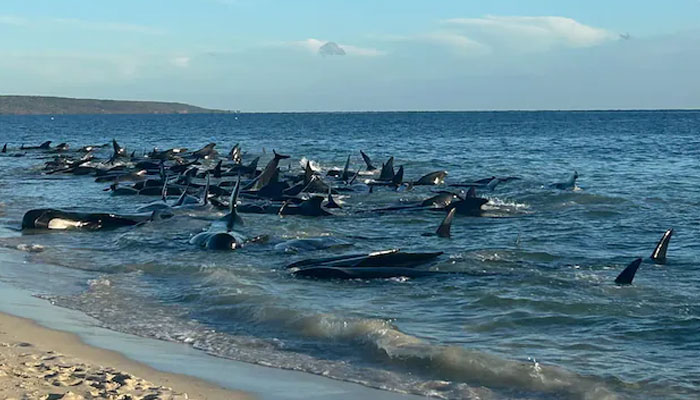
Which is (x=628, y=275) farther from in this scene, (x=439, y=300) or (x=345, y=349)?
(x=345, y=349)

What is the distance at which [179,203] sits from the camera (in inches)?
840

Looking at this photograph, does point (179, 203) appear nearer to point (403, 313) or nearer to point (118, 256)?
point (118, 256)

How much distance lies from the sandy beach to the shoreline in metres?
0.03

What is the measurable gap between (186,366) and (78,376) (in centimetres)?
111

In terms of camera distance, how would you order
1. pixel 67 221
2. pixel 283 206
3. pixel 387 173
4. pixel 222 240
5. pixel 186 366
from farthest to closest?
pixel 387 173, pixel 283 206, pixel 67 221, pixel 222 240, pixel 186 366

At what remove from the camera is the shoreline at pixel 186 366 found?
7.70 meters

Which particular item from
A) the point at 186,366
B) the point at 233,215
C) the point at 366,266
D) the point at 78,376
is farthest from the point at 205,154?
the point at 78,376

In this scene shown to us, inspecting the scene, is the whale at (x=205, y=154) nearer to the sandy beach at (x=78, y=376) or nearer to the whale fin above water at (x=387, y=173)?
the whale fin above water at (x=387, y=173)

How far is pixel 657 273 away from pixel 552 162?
30611 mm

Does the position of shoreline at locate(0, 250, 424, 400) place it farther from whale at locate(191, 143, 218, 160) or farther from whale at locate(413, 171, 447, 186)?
whale at locate(191, 143, 218, 160)

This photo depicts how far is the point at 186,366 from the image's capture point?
8461 mm

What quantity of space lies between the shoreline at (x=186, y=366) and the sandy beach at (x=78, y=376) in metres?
0.03

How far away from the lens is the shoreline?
770 centimetres

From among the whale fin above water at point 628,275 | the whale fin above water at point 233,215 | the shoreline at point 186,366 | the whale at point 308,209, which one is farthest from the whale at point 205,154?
the whale fin above water at point 628,275
